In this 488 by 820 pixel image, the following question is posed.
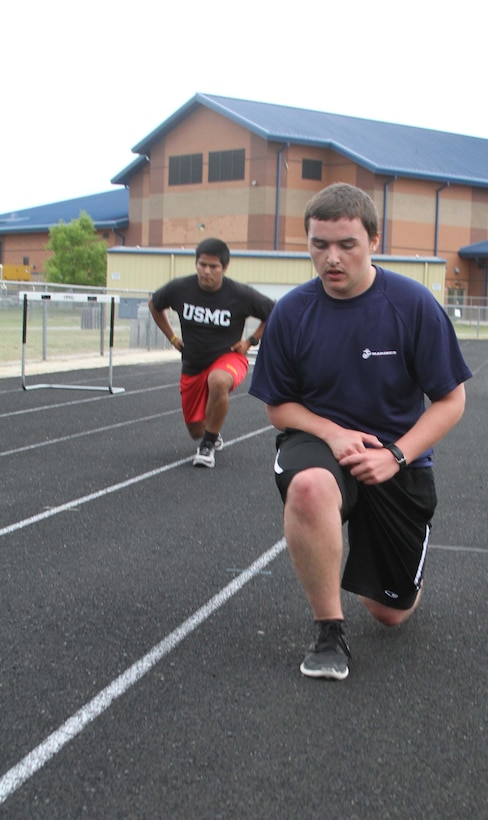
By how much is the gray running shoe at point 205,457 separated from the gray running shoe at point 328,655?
4.80 meters

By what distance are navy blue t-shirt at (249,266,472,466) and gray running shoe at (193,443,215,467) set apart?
448 cm

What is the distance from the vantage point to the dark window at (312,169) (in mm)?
52062

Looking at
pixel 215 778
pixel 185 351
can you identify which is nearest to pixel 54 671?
pixel 215 778

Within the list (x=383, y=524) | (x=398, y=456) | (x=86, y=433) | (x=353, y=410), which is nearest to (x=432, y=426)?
(x=398, y=456)

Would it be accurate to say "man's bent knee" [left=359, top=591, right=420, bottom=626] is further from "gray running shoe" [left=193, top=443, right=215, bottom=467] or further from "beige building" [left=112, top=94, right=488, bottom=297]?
"beige building" [left=112, top=94, right=488, bottom=297]

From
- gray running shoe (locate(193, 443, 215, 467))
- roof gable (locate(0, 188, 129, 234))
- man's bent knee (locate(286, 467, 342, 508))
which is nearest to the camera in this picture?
man's bent knee (locate(286, 467, 342, 508))

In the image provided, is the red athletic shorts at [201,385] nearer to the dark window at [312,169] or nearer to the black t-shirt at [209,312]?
the black t-shirt at [209,312]

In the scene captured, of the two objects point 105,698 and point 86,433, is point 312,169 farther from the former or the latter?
point 105,698

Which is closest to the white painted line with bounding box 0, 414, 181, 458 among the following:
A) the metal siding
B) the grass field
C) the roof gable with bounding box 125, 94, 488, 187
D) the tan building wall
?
the grass field

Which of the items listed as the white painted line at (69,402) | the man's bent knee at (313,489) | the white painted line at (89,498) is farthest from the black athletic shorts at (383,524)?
the white painted line at (69,402)

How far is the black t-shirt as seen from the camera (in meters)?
8.69

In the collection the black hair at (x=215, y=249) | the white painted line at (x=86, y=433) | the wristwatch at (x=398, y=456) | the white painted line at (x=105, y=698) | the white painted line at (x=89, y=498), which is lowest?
the white painted line at (x=105, y=698)

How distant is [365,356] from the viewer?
3.91 metres

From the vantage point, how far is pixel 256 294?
8789 mm
